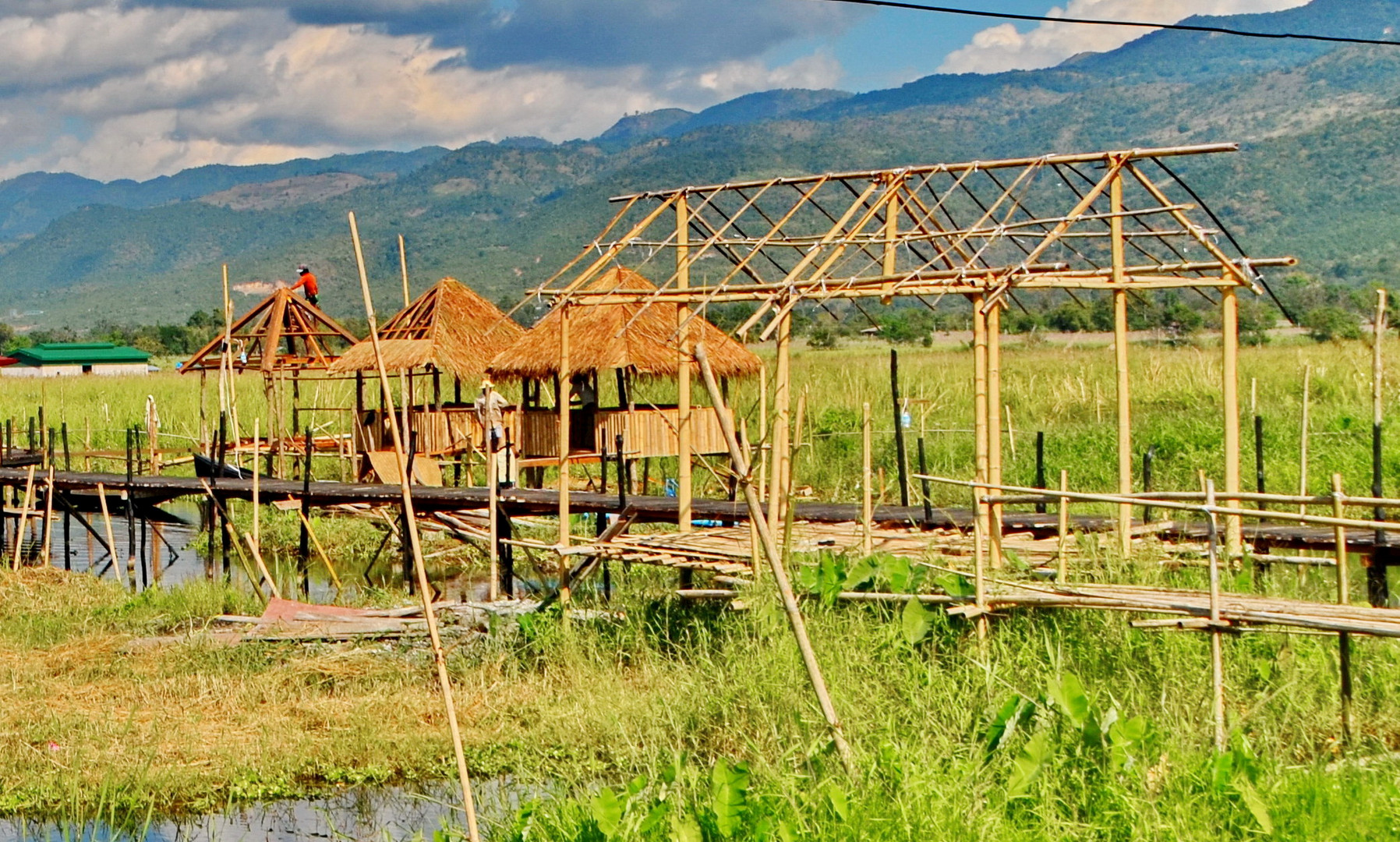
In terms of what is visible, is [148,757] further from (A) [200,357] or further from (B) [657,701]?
(A) [200,357]

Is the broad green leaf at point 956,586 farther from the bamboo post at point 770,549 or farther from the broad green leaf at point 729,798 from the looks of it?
the broad green leaf at point 729,798

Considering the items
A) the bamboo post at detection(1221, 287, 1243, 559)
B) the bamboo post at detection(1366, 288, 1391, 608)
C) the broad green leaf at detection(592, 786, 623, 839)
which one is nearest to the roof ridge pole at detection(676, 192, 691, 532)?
the bamboo post at detection(1221, 287, 1243, 559)

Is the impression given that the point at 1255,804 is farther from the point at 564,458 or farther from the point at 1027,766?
the point at 564,458

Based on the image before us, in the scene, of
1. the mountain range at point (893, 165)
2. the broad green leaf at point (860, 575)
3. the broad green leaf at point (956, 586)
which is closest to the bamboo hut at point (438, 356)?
the broad green leaf at point (860, 575)

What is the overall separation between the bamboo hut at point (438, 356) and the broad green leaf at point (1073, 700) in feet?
37.2

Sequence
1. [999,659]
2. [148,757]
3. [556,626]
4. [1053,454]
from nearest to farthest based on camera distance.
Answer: [999,659]
[148,757]
[556,626]
[1053,454]

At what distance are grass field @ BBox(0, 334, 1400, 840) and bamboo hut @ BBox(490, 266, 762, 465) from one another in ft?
13.3

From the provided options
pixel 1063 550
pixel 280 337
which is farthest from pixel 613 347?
pixel 1063 550

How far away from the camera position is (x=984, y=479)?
8469 mm

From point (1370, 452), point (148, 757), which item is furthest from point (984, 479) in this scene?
point (1370, 452)

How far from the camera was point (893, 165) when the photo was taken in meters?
110

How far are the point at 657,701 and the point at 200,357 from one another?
13528 millimetres

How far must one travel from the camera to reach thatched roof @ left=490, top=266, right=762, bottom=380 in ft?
51.7

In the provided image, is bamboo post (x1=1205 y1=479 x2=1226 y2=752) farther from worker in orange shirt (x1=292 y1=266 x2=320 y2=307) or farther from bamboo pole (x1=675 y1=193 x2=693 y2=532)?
worker in orange shirt (x1=292 y1=266 x2=320 y2=307)
